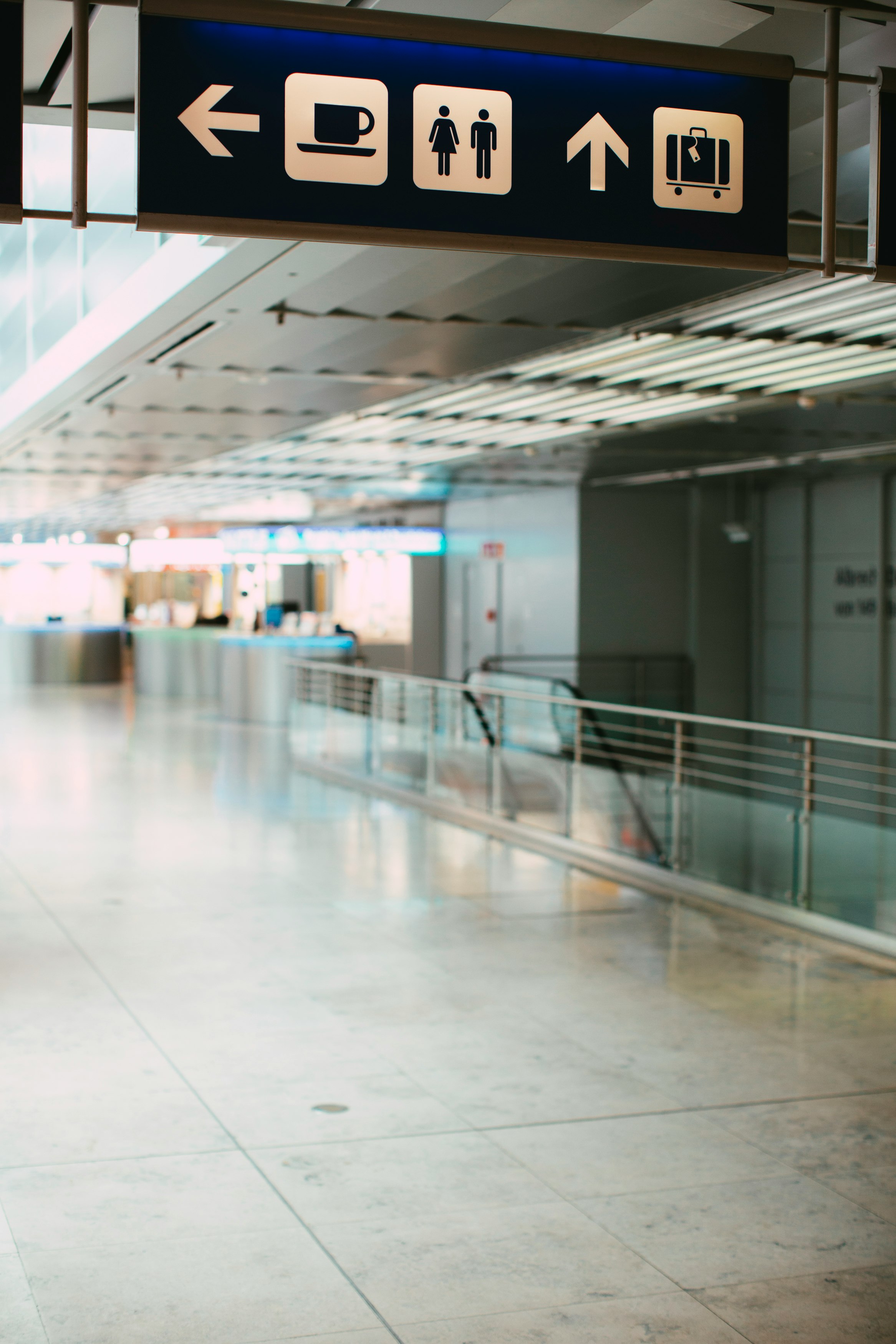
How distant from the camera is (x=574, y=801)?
9.70 m

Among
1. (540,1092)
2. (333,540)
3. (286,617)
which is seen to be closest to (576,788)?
(540,1092)

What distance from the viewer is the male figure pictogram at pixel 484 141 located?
305 cm

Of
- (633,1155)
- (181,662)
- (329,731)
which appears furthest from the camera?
(181,662)

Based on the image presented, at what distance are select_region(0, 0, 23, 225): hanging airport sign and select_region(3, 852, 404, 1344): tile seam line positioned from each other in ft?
8.48

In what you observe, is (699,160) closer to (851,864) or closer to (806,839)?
A: (806,839)

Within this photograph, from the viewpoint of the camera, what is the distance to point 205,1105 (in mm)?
4672

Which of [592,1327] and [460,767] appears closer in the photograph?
[592,1327]

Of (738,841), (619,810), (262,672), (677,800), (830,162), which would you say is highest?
(830,162)

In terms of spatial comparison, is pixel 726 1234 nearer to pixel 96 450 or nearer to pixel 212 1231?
pixel 212 1231

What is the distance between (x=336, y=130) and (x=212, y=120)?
0.27 meters

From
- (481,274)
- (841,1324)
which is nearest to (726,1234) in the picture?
(841,1324)

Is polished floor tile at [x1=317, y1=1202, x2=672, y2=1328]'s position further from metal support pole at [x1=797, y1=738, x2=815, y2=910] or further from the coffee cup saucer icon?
metal support pole at [x1=797, y1=738, x2=815, y2=910]

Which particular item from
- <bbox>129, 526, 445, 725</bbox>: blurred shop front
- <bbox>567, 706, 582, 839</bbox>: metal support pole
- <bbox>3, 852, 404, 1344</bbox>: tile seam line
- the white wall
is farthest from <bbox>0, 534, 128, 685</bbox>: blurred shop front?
<bbox>3, 852, 404, 1344</bbox>: tile seam line

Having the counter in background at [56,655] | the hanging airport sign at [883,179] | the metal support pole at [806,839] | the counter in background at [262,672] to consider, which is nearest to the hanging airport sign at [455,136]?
the hanging airport sign at [883,179]
